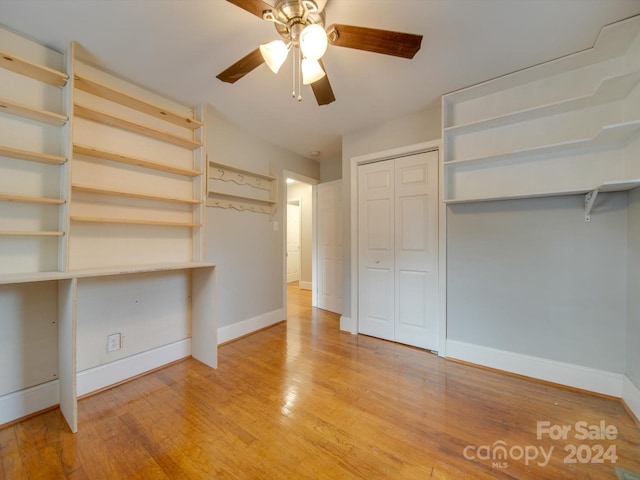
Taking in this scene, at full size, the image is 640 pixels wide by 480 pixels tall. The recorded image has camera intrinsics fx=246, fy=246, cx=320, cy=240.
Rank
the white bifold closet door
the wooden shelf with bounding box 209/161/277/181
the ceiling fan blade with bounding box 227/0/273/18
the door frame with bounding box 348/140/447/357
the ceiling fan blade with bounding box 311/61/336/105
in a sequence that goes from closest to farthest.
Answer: the ceiling fan blade with bounding box 227/0/273/18, the ceiling fan blade with bounding box 311/61/336/105, the door frame with bounding box 348/140/447/357, the white bifold closet door, the wooden shelf with bounding box 209/161/277/181

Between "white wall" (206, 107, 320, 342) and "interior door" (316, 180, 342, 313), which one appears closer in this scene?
"white wall" (206, 107, 320, 342)

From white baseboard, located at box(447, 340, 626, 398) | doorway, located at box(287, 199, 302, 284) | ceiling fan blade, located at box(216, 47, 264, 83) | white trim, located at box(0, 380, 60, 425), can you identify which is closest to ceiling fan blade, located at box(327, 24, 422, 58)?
ceiling fan blade, located at box(216, 47, 264, 83)

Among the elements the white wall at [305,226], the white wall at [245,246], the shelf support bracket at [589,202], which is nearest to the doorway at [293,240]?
the white wall at [305,226]

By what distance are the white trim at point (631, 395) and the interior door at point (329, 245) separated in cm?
277

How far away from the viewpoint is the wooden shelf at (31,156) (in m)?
1.43

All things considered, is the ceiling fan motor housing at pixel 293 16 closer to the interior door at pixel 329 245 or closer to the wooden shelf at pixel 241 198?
the wooden shelf at pixel 241 198

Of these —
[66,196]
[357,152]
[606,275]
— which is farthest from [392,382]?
[66,196]

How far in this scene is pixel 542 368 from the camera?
6.37 feet

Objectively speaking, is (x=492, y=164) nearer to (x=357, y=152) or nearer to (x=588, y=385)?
(x=357, y=152)

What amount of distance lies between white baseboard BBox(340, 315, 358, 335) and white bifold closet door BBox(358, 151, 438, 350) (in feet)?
0.23

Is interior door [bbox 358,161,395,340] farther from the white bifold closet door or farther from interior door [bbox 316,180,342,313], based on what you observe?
interior door [bbox 316,180,342,313]

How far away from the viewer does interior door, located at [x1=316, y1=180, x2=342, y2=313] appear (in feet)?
12.6

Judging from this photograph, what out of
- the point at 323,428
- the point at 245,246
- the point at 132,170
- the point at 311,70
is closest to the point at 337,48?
the point at 311,70

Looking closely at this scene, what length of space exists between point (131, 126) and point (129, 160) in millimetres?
286
